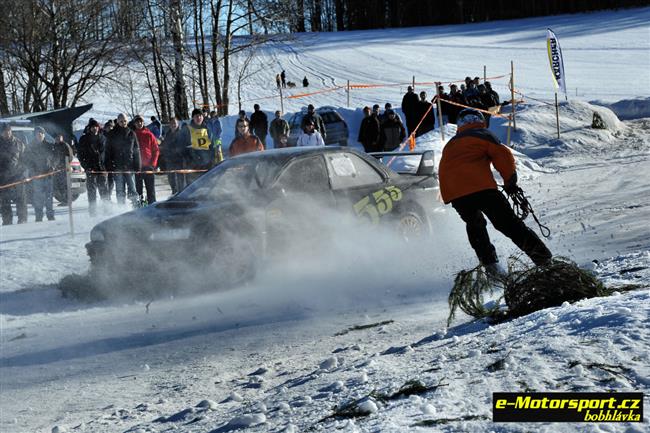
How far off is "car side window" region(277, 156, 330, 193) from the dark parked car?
1 centimetres

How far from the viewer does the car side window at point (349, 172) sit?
9.48m

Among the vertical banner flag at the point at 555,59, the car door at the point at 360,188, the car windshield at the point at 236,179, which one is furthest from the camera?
the vertical banner flag at the point at 555,59

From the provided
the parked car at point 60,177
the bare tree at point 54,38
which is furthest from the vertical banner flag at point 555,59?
the bare tree at point 54,38

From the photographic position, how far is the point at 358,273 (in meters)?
8.89

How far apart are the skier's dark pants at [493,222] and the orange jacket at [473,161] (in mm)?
78

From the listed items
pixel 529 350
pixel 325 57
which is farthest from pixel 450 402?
pixel 325 57

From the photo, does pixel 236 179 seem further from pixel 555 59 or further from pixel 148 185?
pixel 555 59

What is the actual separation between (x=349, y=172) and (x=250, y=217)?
1631 millimetres

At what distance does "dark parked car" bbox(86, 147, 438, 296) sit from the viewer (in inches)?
330

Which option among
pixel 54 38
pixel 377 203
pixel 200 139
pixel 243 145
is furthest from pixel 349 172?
pixel 54 38

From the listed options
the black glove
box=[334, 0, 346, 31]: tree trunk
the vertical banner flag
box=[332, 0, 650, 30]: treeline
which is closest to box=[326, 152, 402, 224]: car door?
the black glove

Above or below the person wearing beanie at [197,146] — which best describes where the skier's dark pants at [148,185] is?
below

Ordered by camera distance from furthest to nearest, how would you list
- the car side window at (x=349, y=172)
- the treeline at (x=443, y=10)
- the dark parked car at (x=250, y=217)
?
the treeline at (x=443, y=10), the car side window at (x=349, y=172), the dark parked car at (x=250, y=217)

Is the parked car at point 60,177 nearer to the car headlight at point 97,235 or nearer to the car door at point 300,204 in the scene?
the car headlight at point 97,235
